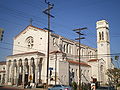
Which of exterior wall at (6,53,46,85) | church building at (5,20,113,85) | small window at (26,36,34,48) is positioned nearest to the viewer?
exterior wall at (6,53,46,85)

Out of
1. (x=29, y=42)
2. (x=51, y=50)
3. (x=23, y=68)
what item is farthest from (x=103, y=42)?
(x=23, y=68)

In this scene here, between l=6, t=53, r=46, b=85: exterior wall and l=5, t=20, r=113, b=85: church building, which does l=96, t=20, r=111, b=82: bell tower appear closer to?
l=5, t=20, r=113, b=85: church building

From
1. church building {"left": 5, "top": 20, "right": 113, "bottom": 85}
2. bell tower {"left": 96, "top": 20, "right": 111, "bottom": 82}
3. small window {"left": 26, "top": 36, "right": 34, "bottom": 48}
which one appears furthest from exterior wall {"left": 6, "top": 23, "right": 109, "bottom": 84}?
bell tower {"left": 96, "top": 20, "right": 111, "bottom": 82}

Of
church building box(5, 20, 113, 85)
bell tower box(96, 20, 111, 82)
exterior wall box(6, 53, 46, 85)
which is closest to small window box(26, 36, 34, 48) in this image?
church building box(5, 20, 113, 85)

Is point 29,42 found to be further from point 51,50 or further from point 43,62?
point 43,62

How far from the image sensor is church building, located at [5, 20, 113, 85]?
47.1 metres

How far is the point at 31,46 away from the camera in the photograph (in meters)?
53.8

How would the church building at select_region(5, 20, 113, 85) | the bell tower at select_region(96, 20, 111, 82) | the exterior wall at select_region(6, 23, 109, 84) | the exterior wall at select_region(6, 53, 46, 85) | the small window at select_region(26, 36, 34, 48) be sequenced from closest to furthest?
the exterior wall at select_region(6, 53, 46, 85), the church building at select_region(5, 20, 113, 85), the exterior wall at select_region(6, 23, 109, 84), the small window at select_region(26, 36, 34, 48), the bell tower at select_region(96, 20, 111, 82)

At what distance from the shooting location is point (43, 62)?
162 ft

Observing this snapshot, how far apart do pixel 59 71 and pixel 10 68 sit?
50.8ft

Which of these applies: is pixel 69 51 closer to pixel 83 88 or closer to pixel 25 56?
pixel 25 56

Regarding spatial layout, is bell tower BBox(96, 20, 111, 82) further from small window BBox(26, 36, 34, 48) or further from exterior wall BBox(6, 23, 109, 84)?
small window BBox(26, 36, 34, 48)

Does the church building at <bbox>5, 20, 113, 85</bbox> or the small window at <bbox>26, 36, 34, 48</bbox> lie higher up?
the small window at <bbox>26, 36, 34, 48</bbox>

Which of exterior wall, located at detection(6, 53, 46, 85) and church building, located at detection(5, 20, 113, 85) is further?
church building, located at detection(5, 20, 113, 85)
